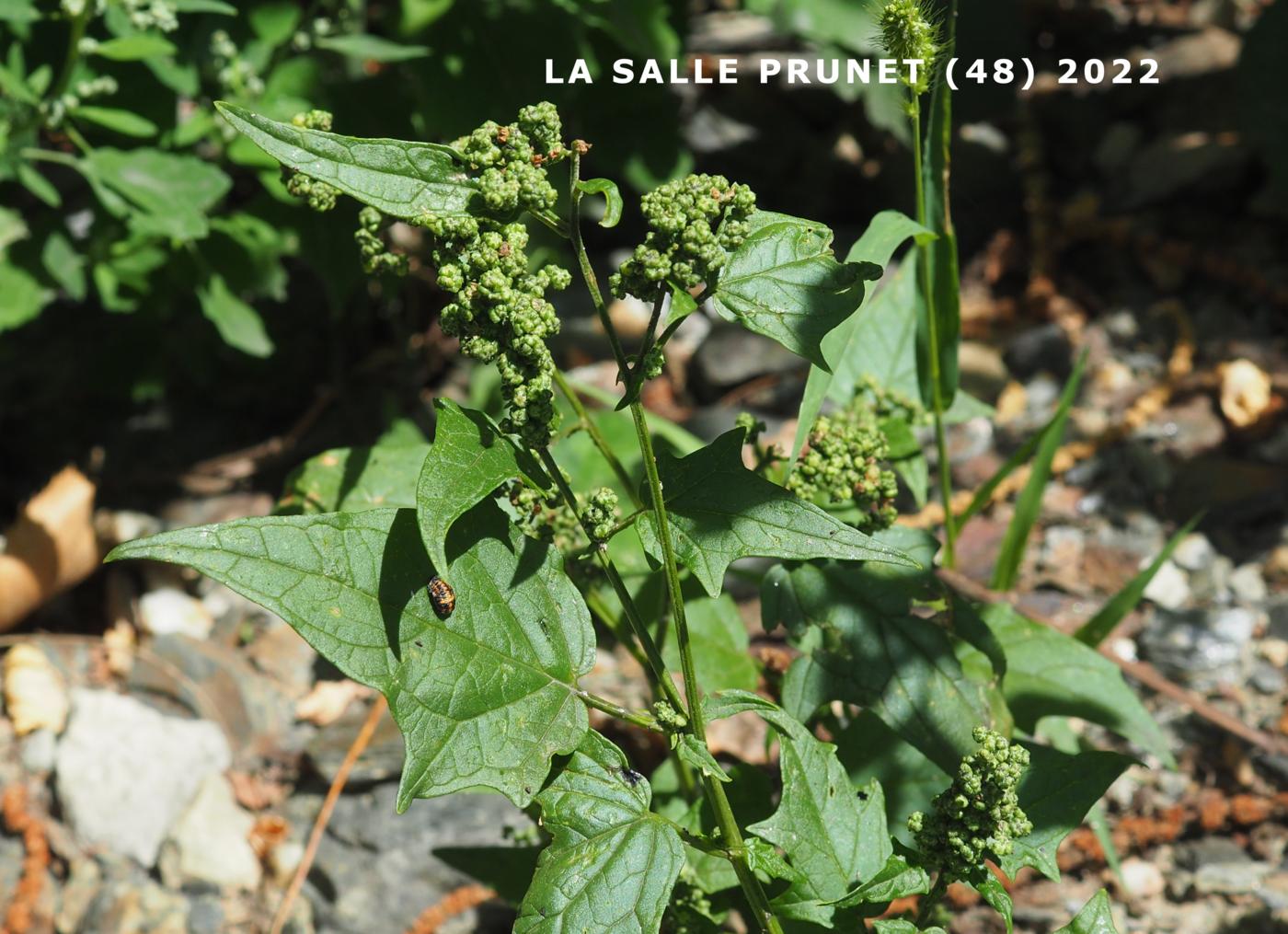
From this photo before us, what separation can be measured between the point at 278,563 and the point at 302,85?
1.73 metres

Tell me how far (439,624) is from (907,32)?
3.15 feet

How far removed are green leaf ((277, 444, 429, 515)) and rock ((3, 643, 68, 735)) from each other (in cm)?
134

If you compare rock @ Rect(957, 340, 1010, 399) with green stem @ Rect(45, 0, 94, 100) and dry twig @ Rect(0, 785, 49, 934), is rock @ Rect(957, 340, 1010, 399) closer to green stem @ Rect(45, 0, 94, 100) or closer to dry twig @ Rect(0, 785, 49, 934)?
green stem @ Rect(45, 0, 94, 100)

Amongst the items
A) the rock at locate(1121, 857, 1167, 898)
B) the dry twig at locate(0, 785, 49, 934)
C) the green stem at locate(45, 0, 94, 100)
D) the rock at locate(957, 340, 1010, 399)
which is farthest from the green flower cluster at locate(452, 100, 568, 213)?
the rock at locate(957, 340, 1010, 399)

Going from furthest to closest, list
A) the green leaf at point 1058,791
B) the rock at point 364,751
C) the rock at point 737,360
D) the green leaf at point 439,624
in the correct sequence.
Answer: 1. the rock at point 737,360
2. the rock at point 364,751
3. the green leaf at point 1058,791
4. the green leaf at point 439,624

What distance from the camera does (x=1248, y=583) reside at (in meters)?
3.02

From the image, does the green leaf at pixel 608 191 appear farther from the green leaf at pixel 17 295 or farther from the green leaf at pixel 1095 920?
the green leaf at pixel 17 295

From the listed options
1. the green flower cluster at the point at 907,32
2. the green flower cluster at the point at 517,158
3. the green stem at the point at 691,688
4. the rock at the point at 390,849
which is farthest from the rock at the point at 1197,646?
the green flower cluster at the point at 517,158

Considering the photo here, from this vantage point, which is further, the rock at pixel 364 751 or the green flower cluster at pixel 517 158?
the rock at pixel 364 751

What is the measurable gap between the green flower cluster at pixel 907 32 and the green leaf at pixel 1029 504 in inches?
41.2

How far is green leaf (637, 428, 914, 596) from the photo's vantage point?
1.39 meters

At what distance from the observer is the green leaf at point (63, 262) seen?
2773mm

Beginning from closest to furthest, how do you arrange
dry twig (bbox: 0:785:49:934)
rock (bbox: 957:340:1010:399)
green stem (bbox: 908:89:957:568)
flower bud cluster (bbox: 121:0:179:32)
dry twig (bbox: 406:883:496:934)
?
green stem (bbox: 908:89:957:568) → flower bud cluster (bbox: 121:0:179:32) → dry twig (bbox: 406:883:496:934) → dry twig (bbox: 0:785:49:934) → rock (bbox: 957:340:1010:399)

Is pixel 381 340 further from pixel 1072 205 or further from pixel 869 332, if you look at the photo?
pixel 1072 205
